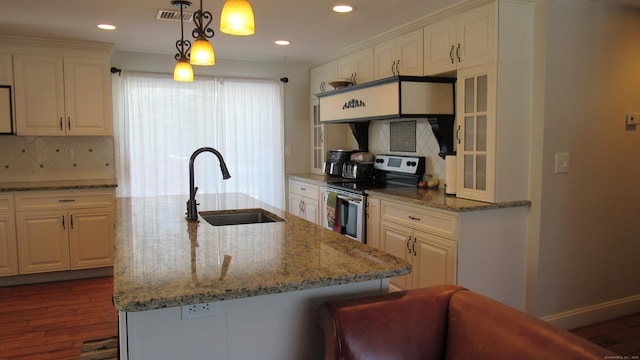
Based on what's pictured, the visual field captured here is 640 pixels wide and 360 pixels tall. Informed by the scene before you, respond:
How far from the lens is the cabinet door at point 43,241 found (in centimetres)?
416

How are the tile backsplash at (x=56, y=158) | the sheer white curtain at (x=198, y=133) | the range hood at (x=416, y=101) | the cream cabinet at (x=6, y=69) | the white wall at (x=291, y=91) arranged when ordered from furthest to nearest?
1. the white wall at (x=291, y=91)
2. the sheer white curtain at (x=198, y=133)
3. the tile backsplash at (x=56, y=158)
4. the cream cabinet at (x=6, y=69)
5. the range hood at (x=416, y=101)

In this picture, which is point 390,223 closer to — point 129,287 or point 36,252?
point 129,287

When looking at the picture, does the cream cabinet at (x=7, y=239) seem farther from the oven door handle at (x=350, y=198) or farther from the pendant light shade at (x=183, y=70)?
the oven door handle at (x=350, y=198)

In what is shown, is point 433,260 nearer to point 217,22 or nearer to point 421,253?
point 421,253

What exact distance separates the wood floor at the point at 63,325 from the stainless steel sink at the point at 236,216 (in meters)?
1.13

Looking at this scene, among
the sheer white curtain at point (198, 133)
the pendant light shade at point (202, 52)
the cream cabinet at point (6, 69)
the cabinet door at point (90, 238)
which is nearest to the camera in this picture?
the pendant light shade at point (202, 52)

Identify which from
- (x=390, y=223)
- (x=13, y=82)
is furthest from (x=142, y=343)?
A: (x=13, y=82)

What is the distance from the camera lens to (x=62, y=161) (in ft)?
15.5

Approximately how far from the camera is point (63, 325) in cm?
332

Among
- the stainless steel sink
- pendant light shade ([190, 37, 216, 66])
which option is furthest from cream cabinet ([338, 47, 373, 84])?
pendant light shade ([190, 37, 216, 66])

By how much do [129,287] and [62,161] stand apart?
393 cm

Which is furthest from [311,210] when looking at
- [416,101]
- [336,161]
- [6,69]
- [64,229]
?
[6,69]

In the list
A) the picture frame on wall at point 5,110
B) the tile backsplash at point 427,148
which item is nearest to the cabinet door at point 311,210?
the tile backsplash at point 427,148

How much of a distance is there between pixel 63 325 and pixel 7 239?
4.36ft
